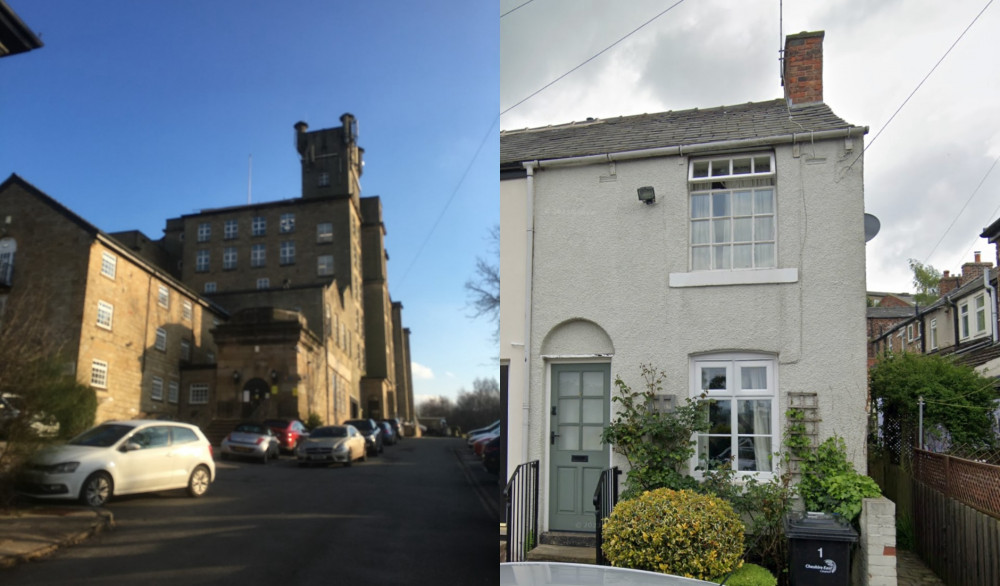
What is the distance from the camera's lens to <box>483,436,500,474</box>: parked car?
201cm

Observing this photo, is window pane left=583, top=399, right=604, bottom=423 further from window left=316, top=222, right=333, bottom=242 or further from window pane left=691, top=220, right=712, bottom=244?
window left=316, top=222, right=333, bottom=242

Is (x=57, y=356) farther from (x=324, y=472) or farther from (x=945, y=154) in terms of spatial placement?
(x=945, y=154)

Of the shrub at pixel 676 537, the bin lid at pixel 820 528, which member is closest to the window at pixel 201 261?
the shrub at pixel 676 537

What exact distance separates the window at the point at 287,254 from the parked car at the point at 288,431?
35 centimetres

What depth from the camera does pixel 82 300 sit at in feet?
4.57

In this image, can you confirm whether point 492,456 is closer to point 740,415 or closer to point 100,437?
point 100,437

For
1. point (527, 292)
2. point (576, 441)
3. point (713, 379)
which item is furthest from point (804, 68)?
point (576, 441)

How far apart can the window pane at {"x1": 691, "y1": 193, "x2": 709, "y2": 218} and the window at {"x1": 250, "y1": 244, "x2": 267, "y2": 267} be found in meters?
6.80

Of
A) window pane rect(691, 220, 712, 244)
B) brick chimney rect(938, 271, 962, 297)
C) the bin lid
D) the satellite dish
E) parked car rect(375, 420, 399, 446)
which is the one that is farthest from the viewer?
brick chimney rect(938, 271, 962, 297)

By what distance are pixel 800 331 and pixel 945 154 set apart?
920cm

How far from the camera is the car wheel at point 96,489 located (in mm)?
1389

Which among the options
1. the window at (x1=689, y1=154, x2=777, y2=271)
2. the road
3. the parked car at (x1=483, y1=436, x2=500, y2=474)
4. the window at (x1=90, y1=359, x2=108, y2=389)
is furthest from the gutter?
the window at (x1=90, y1=359, x2=108, y2=389)

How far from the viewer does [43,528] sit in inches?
53.1

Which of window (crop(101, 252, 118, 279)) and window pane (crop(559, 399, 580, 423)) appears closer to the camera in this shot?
window (crop(101, 252, 118, 279))
